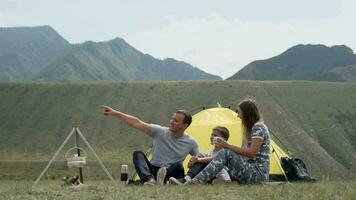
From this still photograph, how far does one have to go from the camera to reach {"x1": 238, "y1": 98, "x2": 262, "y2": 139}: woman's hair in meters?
10.5

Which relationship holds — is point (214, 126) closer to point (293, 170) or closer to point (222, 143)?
point (293, 170)

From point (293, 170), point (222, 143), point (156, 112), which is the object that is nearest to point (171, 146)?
point (222, 143)

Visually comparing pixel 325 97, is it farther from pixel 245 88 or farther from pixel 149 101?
pixel 149 101

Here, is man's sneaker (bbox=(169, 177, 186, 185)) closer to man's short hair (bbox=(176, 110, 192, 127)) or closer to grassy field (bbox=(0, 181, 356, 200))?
grassy field (bbox=(0, 181, 356, 200))

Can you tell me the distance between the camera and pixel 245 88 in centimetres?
9650

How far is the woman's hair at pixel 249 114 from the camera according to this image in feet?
34.6

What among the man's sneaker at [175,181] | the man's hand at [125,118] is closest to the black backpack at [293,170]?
the man's sneaker at [175,181]

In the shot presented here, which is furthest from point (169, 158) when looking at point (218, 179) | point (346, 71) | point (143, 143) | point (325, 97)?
point (346, 71)

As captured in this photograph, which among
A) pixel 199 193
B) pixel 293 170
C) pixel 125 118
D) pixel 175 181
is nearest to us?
pixel 199 193

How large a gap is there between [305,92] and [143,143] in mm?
36928

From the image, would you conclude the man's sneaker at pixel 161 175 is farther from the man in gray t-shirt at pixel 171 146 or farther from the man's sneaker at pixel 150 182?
the man in gray t-shirt at pixel 171 146

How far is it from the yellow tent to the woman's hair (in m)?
5.52

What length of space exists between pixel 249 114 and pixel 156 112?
80.0 meters

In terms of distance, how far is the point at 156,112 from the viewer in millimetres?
90438
